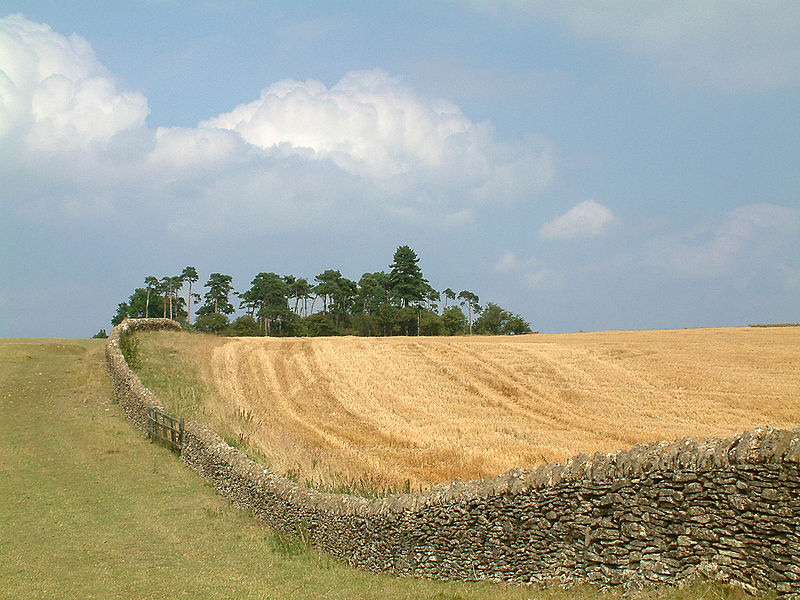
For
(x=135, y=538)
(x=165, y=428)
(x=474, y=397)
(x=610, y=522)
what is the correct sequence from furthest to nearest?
(x=474, y=397)
(x=165, y=428)
(x=135, y=538)
(x=610, y=522)

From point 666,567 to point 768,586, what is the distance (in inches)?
49.5

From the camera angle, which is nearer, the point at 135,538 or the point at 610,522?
the point at 610,522

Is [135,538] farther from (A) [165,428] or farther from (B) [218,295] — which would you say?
(B) [218,295]

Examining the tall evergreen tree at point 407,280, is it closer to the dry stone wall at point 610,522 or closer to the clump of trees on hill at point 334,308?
the clump of trees on hill at point 334,308

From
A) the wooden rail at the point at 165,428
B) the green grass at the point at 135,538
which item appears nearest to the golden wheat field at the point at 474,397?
the wooden rail at the point at 165,428

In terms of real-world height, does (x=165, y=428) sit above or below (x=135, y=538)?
above

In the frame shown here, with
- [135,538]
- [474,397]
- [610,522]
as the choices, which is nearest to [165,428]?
[135,538]

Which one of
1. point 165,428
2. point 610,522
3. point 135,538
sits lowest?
point 135,538

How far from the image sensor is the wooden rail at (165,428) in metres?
22.8

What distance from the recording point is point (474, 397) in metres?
27.6

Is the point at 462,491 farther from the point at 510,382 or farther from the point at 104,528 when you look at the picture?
the point at 510,382

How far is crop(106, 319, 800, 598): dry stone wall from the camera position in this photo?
23.9 feet

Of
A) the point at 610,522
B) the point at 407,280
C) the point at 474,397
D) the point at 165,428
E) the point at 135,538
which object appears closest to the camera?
the point at 610,522

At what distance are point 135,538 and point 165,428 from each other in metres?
9.76
